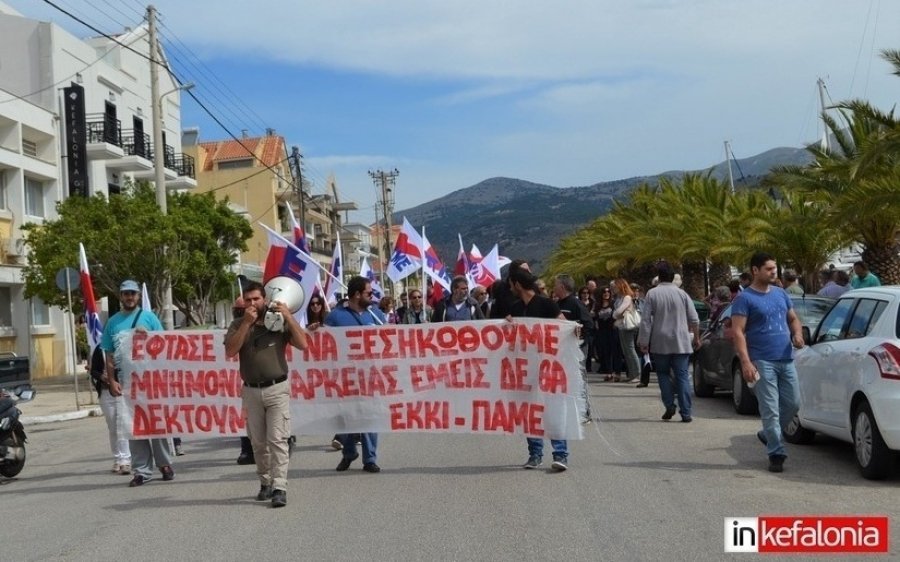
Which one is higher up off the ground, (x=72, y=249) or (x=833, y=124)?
(x=833, y=124)

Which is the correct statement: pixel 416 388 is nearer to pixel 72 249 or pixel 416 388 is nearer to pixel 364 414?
pixel 364 414

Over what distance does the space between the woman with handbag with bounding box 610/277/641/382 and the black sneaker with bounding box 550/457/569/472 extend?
29.8 ft

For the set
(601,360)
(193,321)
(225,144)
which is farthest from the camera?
(225,144)

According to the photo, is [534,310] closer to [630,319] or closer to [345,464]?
[345,464]

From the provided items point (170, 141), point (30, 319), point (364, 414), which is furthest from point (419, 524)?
point (170, 141)

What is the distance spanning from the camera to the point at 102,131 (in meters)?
36.9

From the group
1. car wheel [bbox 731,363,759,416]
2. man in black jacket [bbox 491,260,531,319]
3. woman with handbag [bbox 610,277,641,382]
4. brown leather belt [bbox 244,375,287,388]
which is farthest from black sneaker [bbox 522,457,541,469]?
woman with handbag [bbox 610,277,641,382]

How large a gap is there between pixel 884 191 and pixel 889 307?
37.1 feet

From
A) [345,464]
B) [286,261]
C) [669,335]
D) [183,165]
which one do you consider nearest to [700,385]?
[669,335]

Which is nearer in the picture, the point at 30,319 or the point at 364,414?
the point at 364,414

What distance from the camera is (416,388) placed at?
32.0 feet

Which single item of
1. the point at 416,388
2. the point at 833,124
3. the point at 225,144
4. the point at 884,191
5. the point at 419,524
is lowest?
the point at 419,524

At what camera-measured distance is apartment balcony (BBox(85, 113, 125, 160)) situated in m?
36.2

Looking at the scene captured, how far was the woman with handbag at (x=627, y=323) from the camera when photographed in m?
18.1
